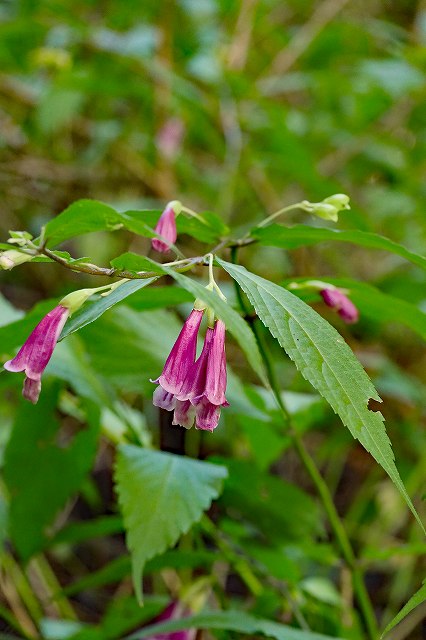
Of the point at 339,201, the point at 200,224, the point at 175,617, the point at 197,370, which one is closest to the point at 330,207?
the point at 339,201

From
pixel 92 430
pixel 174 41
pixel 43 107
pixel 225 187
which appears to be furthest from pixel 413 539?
pixel 174 41

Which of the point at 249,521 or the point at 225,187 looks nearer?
the point at 249,521

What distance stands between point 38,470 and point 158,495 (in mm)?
298

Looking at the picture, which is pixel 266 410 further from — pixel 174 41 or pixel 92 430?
pixel 174 41

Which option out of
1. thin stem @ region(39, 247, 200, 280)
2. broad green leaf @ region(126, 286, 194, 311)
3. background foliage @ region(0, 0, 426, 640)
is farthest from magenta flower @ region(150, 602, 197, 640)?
thin stem @ region(39, 247, 200, 280)

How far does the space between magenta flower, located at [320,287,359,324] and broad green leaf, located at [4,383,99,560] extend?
350 mm

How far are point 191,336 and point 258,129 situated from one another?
51.7 inches

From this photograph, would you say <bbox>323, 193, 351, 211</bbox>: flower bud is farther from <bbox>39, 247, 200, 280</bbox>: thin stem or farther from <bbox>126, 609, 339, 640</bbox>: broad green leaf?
<bbox>126, 609, 339, 640</bbox>: broad green leaf

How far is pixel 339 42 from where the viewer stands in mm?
2047

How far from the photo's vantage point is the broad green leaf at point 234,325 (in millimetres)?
367

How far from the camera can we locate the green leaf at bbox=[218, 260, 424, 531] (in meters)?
0.40

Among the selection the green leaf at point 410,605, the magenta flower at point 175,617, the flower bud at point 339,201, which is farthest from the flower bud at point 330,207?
the magenta flower at point 175,617

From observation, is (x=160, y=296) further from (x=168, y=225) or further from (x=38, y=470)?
(x=38, y=470)

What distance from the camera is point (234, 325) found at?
386 millimetres
